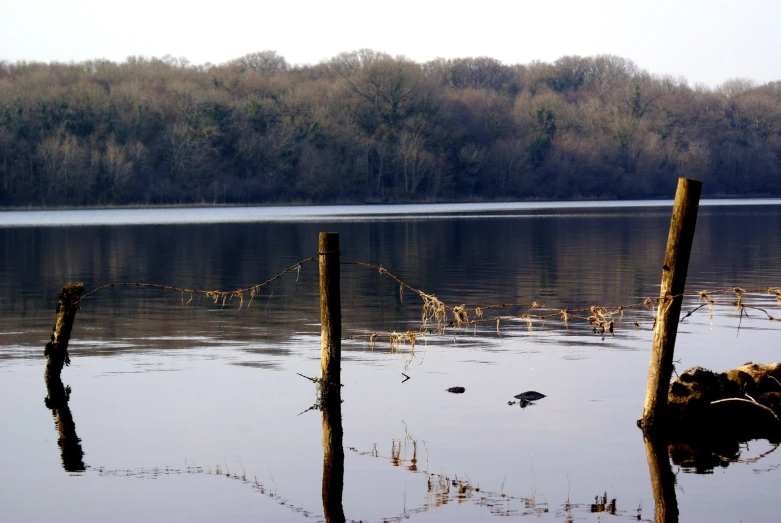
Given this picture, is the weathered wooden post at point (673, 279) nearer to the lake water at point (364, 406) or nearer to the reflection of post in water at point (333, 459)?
the lake water at point (364, 406)

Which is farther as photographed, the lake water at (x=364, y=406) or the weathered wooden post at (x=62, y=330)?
the weathered wooden post at (x=62, y=330)

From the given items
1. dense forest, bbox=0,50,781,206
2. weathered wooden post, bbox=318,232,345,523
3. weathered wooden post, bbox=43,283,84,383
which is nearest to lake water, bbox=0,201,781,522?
weathered wooden post, bbox=318,232,345,523

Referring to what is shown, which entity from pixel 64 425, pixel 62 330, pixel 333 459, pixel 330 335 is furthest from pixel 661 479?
pixel 62 330

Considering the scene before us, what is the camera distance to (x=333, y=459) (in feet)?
43.6

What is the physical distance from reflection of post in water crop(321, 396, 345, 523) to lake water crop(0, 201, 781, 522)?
10 cm

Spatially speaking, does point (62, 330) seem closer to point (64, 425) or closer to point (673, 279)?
point (64, 425)

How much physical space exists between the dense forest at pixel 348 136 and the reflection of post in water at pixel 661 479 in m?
103

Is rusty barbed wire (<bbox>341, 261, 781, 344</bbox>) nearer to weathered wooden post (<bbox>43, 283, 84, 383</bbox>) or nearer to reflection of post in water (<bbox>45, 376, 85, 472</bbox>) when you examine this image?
reflection of post in water (<bbox>45, 376, 85, 472</bbox>)

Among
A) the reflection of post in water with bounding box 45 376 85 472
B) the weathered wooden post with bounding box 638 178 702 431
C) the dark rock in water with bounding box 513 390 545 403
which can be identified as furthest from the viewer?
the dark rock in water with bounding box 513 390 545 403

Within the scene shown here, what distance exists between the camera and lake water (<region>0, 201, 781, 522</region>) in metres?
11.7

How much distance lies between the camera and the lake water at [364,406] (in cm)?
1168

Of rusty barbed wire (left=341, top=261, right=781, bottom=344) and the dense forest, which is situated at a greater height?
the dense forest

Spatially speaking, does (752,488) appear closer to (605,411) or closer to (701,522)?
(701,522)

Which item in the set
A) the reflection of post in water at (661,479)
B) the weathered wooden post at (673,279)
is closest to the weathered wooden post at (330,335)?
the reflection of post in water at (661,479)
